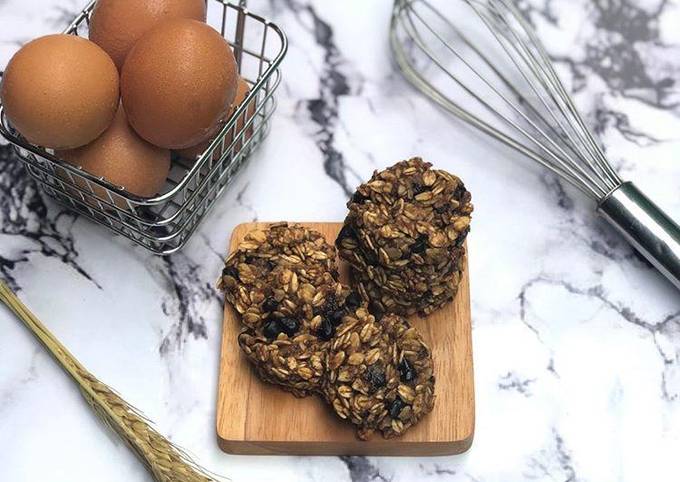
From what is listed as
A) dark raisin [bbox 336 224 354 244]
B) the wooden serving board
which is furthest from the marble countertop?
dark raisin [bbox 336 224 354 244]

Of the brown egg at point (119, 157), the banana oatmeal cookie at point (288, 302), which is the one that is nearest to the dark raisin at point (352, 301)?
the banana oatmeal cookie at point (288, 302)

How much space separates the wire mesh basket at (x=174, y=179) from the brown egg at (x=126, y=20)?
10 cm

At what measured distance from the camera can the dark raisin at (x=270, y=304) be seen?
0.92 m

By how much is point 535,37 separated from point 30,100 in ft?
1.98

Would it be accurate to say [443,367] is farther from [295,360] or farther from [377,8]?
[377,8]

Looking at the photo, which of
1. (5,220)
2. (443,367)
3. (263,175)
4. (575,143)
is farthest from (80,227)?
(575,143)

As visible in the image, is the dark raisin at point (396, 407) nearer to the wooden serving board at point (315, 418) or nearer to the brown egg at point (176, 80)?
the wooden serving board at point (315, 418)

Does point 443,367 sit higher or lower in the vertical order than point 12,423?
higher

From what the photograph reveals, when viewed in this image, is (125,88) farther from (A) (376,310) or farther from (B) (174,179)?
(A) (376,310)

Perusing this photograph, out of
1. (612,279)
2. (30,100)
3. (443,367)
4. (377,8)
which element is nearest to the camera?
(30,100)

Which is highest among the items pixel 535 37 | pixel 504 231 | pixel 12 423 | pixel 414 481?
pixel 535 37

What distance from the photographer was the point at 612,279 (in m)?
1.07

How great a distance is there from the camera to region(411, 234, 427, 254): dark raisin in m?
0.90

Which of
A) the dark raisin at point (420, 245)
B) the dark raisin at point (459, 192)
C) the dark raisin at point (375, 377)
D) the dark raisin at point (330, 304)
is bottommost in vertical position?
the dark raisin at point (375, 377)
